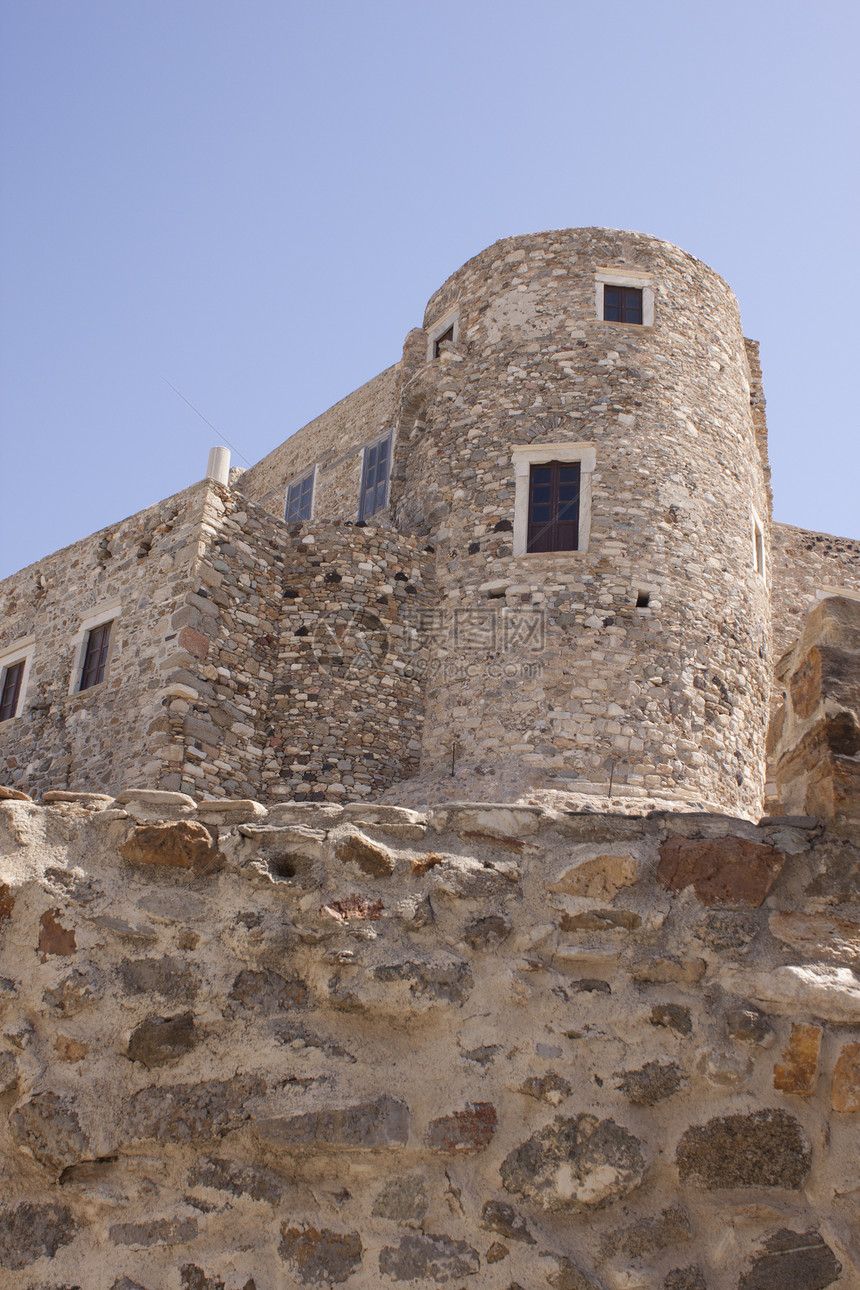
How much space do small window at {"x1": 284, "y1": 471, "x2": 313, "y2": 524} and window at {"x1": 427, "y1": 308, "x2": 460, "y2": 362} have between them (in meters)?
4.17

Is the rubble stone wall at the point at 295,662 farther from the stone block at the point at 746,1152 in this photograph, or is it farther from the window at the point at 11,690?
the stone block at the point at 746,1152

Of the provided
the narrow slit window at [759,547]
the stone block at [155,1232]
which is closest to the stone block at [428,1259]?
the stone block at [155,1232]

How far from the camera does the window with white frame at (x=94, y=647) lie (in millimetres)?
11627

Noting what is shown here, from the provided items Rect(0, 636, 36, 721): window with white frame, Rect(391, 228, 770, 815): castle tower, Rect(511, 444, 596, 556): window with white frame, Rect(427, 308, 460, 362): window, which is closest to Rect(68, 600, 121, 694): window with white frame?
Rect(0, 636, 36, 721): window with white frame

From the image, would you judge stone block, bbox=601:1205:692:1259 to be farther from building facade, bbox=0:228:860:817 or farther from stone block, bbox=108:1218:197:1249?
building facade, bbox=0:228:860:817

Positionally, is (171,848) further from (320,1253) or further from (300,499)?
(300,499)

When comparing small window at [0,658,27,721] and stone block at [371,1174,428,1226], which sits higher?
small window at [0,658,27,721]

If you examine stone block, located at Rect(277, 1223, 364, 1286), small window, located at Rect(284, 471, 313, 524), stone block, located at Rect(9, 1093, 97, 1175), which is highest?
small window, located at Rect(284, 471, 313, 524)

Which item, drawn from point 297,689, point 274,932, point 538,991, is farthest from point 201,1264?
point 297,689

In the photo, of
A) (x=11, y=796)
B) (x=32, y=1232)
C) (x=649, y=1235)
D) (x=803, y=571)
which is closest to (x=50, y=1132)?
(x=32, y=1232)

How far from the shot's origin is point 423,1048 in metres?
3.54

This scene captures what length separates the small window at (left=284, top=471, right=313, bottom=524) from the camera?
17.8 meters

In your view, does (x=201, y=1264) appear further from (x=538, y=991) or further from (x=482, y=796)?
(x=482, y=796)

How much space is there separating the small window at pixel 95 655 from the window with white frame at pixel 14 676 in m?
1.24
